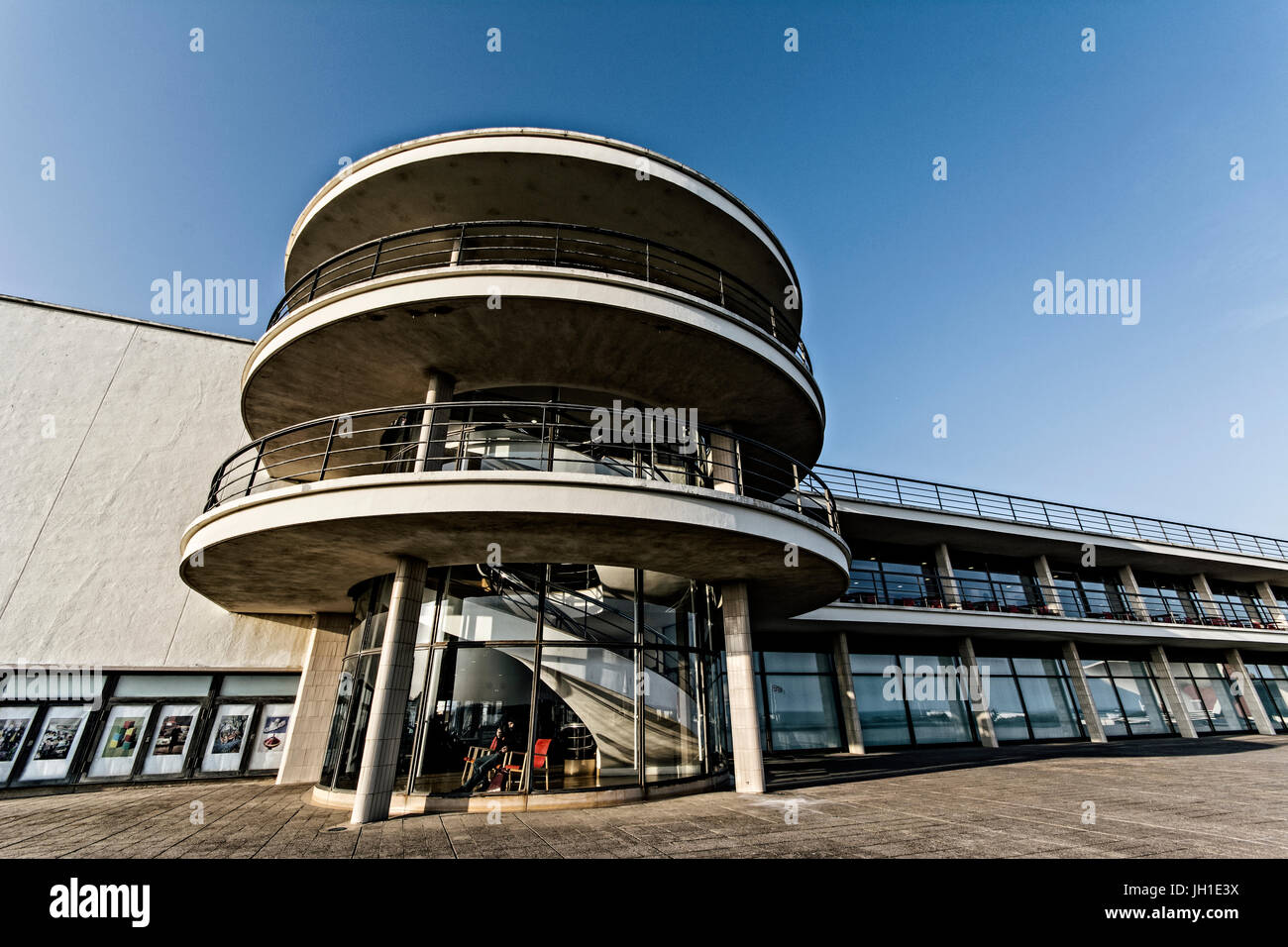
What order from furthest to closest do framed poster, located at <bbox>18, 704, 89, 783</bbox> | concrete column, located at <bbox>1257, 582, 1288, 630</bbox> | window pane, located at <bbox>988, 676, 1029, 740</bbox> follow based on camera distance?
Answer: concrete column, located at <bbox>1257, 582, 1288, 630</bbox> < window pane, located at <bbox>988, 676, 1029, 740</bbox> < framed poster, located at <bbox>18, 704, 89, 783</bbox>

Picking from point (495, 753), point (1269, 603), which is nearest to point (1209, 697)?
point (1269, 603)

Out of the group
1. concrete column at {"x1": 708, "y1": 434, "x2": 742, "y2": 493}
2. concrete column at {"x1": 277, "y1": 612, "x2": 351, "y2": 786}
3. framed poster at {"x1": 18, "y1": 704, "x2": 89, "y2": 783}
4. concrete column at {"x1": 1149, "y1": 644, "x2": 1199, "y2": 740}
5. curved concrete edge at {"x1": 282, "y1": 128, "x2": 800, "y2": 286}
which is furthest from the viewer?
concrete column at {"x1": 1149, "y1": 644, "x2": 1199, "y2": 740}

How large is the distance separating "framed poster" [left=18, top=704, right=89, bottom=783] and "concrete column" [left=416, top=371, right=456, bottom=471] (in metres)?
11.8

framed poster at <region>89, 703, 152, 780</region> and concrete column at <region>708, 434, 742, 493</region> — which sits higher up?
concrete column at <region>708, 434, 742, 493</region>

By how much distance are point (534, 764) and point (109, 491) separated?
47.1 feet

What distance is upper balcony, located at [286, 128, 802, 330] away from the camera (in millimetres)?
10586

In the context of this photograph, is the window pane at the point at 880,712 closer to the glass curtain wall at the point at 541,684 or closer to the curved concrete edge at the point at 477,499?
the glass curtain wall at the point at 541,684

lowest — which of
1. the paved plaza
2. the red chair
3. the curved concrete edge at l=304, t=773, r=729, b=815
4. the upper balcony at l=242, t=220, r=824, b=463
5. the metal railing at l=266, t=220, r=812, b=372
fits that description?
the paved plaza

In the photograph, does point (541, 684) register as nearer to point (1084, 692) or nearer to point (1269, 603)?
point (1084, 692)

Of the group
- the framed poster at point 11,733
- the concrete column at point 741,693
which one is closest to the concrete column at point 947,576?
the concrete column at point 741,693

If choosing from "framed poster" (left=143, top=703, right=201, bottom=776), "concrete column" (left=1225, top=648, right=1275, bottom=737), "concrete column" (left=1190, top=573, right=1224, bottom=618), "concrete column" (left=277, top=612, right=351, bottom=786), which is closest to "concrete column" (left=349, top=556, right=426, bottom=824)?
"concrete column" (left=277, top=612, right=351, bottom=786)

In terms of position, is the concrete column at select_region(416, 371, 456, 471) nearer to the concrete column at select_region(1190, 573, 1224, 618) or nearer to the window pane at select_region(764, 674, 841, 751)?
the window pane at select_region(764, 674, 841, 751)

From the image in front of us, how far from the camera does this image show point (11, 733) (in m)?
12.8
